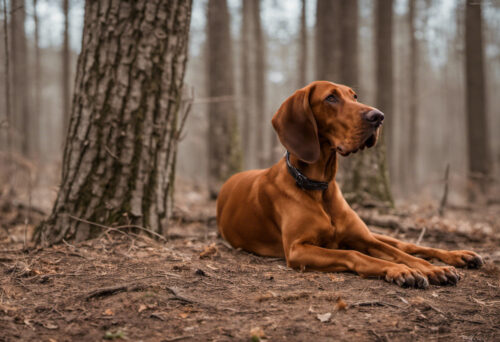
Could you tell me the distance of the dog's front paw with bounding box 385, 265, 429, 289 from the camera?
2.85 meters

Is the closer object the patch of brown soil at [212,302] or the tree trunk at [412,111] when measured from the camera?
the patch of brown soil at [212,302]

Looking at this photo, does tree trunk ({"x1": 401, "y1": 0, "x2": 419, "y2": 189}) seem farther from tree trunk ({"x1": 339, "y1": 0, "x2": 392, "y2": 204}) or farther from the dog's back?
the dog's back

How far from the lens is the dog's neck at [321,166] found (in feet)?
11.7

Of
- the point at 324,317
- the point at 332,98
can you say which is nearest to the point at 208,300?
the point at 324,317

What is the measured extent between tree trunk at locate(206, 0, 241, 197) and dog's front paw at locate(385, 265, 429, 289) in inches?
270

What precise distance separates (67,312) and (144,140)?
2.10m

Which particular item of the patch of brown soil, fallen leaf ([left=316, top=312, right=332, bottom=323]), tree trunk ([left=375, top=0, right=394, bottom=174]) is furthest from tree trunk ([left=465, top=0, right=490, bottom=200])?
fallen leaf ([left=316, top=312, right=332, bottom=323])

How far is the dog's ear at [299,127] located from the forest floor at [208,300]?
1021 millimetres

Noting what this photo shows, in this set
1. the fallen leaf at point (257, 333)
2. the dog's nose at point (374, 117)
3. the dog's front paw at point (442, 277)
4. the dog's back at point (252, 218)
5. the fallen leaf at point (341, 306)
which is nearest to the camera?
the fallen leaf at point (257, 333)

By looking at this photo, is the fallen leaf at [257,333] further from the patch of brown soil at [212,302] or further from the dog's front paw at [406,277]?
the dog's front paw at [406,277]

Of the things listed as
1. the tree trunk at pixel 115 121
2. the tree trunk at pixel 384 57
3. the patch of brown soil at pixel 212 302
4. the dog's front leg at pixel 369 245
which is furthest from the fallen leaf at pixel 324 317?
the tree trunk at pixel 384 57

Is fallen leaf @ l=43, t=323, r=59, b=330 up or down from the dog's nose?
down

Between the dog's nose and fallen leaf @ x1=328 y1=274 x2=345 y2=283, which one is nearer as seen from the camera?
fallen leaf @ x1=328 y1=274 x2=345 y2=283

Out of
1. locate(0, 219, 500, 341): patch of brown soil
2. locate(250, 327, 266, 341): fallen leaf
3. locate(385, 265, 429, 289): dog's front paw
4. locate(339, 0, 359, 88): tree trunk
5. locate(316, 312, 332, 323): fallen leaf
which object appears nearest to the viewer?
locate(250, 327, 266, 341): fallen leaf
